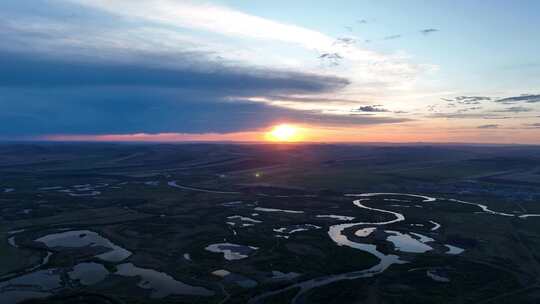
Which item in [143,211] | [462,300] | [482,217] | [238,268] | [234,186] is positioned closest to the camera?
[462,300]

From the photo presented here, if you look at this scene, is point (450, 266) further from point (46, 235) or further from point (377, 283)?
point (46, 235)

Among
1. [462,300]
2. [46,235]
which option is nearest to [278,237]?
[462,300]

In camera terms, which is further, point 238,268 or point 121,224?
point 121,224

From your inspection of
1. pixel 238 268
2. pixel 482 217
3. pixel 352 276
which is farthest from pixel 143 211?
pixel 482 217

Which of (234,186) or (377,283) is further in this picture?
(234,186)

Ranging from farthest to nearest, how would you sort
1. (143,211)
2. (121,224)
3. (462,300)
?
1. (143,211)
2. (121,224)
3. (462,300)

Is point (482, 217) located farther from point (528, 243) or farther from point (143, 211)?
point (143, 211)
